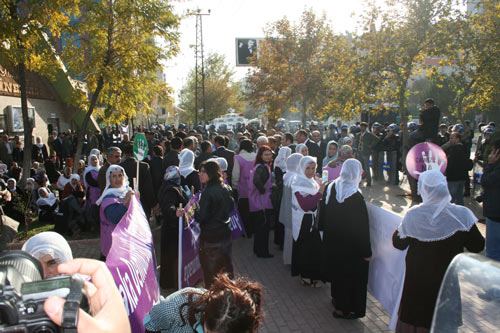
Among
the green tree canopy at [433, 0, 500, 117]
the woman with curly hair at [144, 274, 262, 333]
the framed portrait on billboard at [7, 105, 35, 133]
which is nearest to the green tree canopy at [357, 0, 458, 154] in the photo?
the green tree canopy at [433, 0, 500, 117]

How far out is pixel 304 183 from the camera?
18.3 ft

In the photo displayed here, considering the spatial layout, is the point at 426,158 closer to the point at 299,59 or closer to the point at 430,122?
the point at 430,122

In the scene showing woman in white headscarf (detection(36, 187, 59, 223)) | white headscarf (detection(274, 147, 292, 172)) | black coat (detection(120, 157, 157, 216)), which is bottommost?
woman in white headscarf (detection(36, 187, 59, 223))

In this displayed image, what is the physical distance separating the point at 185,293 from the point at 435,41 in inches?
461

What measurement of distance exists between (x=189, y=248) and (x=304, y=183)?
69.7 inches

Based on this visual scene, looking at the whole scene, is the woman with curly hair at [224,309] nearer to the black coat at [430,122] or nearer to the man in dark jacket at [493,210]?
the man in dark jacket at [493,210]

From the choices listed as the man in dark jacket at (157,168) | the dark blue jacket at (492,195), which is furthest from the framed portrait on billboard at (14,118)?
the dark blue jacket at (492,195)

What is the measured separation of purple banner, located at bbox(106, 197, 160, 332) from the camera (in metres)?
3.12

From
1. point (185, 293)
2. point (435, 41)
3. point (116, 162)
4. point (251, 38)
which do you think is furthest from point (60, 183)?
point (251, 38)

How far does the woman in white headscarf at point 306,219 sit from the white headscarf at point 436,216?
1.98 metres

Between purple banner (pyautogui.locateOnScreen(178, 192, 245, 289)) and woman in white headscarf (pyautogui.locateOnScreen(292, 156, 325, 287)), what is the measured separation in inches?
54.3

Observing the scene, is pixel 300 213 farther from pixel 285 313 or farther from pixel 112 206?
pixel 112 206

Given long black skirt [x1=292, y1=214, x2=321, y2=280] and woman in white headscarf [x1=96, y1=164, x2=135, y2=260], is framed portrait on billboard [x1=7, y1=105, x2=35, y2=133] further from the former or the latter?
long black skirt [x1=292, y1=214, x2=321, y2=280]

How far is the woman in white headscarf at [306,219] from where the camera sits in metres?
5.55
